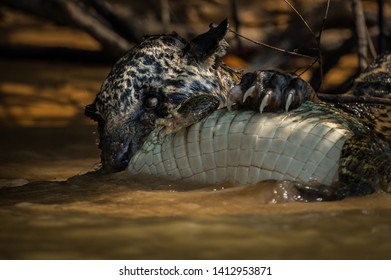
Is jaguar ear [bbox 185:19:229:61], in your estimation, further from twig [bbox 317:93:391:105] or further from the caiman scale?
twig [bbox 317:93:391:105]

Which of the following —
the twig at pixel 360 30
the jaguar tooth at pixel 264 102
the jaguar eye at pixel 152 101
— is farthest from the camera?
the twig at pixel 360 30

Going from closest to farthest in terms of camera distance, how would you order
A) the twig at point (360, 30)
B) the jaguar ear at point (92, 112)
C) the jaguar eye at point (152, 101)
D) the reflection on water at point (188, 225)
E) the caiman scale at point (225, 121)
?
the reflection on water at point (188, 225) < the caiman scale at point (225, 121) < the jaguar eye at point (152, 101) < the jaguar ear at point (92, 112) < the twig at point (360, 30)

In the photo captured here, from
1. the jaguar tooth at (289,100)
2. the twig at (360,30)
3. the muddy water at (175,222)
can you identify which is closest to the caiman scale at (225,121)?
the jaguar tooth at (289,100)

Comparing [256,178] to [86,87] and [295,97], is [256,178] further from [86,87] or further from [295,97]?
[86,87]

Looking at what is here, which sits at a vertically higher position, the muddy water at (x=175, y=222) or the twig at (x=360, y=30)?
the twig at (x=360, y=30)

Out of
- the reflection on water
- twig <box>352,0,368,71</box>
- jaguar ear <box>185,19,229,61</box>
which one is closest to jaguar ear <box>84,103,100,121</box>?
jaguar ear <box>185,19,229,61</box>

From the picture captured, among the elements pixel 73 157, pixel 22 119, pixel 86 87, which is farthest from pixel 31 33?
pixel 73 157

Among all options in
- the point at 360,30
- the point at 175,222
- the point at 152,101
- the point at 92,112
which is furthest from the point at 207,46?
the point at 360,30

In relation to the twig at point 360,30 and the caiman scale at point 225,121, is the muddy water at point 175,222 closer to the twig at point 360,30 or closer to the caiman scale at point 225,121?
the caiman scale at point 225,121
